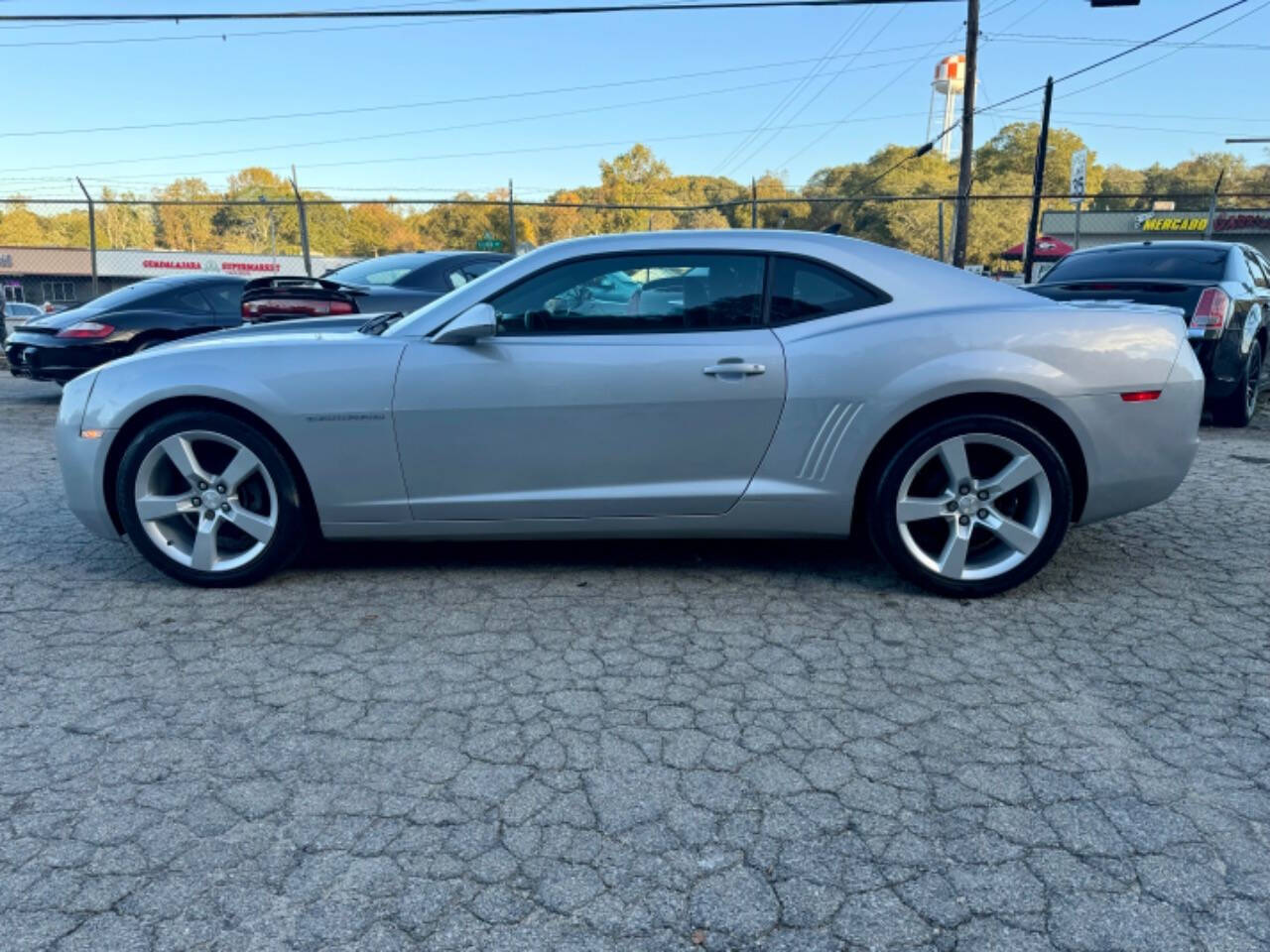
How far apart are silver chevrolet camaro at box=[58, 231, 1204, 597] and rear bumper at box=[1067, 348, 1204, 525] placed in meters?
0.01

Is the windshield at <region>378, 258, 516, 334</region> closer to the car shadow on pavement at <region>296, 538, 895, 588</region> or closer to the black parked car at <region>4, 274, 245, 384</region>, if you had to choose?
the car shadow on pavement at <region>296, 538, 895, 588</region>

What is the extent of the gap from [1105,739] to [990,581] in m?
1.09

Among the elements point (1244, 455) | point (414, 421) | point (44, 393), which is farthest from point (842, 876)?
point (44, 393)

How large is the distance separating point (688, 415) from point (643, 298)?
51 centimetres

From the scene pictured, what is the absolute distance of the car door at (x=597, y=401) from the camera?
3516 mm

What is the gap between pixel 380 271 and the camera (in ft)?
25.2

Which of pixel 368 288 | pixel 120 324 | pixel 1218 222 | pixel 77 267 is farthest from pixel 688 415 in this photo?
pixel 77 267

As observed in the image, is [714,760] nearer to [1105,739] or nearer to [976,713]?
[976,713]

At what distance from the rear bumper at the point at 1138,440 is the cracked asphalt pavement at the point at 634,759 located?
0.43 m

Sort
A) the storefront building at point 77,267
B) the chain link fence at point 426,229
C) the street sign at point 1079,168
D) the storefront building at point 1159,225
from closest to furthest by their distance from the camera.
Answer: the street sign at point 1079,168 < the chain link fence at point 426,229 < the storefront building at point 1159,225 < the storefront building at point 77,267

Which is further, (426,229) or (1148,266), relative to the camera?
(426,229)

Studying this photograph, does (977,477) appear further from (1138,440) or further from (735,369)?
(735,369)

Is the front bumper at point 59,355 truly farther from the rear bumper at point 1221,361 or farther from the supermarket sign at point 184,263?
the supermarket sign at point 184,263

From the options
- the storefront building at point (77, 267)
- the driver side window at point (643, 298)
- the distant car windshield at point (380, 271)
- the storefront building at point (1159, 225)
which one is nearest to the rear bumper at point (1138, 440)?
the driver side window at point (643, 298)
